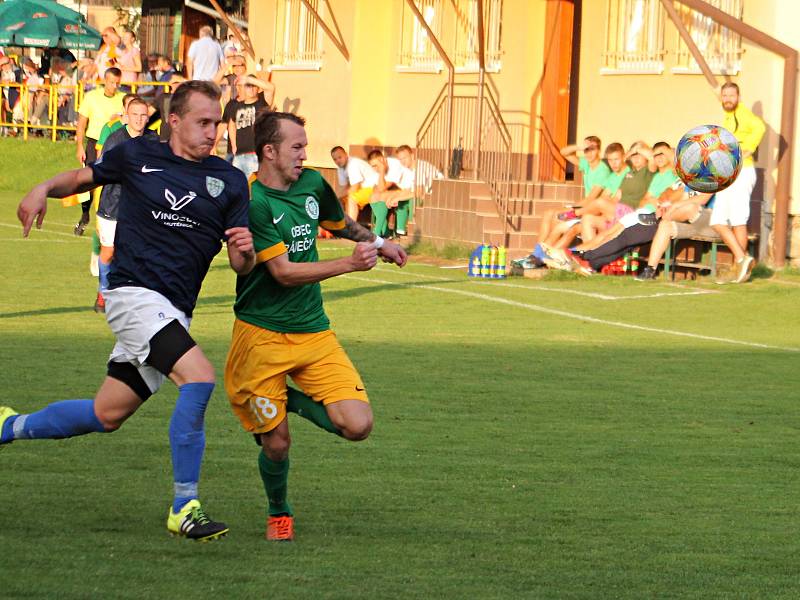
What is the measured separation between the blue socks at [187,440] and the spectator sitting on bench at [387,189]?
17.9 meters

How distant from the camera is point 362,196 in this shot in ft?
83.0

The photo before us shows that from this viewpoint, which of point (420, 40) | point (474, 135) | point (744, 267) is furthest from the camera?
point (420, 40)

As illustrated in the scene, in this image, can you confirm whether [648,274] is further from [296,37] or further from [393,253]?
[393,253]

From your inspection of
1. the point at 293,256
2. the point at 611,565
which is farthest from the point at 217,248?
the point at 611,565

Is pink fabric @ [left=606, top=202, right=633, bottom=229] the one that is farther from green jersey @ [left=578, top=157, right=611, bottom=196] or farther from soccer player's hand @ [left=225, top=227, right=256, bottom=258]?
soccer player's hand @ [left=225, top=227, right=256, bottom=258]

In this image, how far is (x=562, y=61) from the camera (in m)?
Answer: 24.9

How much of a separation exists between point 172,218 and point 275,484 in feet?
4.05

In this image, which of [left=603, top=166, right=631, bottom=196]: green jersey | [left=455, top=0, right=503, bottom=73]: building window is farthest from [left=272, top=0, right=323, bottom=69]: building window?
[left=603, top=166, right=631, bottom=196]: green jersey

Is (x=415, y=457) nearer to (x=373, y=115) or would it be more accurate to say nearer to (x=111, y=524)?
(x=111, y=524)

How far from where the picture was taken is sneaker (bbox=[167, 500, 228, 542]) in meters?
6.68

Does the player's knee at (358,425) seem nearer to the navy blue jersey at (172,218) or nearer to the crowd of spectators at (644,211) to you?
the navy blue jersey at (172,218)

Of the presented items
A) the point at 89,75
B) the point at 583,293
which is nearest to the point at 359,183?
the point at 583,293

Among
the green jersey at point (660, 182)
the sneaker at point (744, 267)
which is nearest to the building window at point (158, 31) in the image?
the green jersey at point (660, 182)

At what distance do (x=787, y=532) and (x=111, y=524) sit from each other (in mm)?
3105
